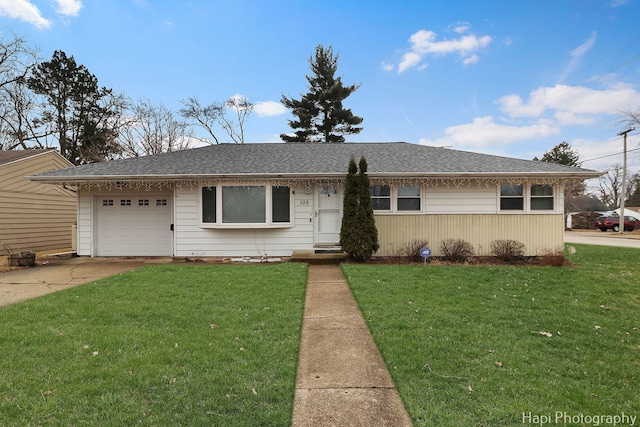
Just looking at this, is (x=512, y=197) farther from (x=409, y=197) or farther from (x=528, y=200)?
(x=409, y=197)

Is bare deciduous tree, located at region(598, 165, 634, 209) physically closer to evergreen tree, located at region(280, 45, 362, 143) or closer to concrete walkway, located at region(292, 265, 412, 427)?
evergreen tree, located at region(280, 45, 362, 143)

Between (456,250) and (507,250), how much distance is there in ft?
4.80

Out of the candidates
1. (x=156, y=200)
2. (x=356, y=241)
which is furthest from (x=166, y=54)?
(x=356, y=241)

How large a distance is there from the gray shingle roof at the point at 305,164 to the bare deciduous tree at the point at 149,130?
54.6ft

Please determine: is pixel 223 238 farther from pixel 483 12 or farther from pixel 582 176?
pixel 483 12

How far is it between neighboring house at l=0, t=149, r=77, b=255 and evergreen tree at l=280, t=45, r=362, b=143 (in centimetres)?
1788

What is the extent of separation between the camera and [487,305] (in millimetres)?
5293

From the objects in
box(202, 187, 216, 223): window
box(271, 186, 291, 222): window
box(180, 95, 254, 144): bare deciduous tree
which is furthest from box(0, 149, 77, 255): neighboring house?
box(180, 95, 254, 144): bare deciduous tree

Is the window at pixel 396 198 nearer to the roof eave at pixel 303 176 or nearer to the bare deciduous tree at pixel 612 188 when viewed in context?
the roof eave at pixel 303 176

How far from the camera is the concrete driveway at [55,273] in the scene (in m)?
6.39

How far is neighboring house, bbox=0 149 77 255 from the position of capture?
1217 cm

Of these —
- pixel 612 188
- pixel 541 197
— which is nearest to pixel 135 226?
pixel 541 197

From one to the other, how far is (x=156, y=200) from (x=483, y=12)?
45.4 feet

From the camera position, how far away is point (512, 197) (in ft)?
33.7
